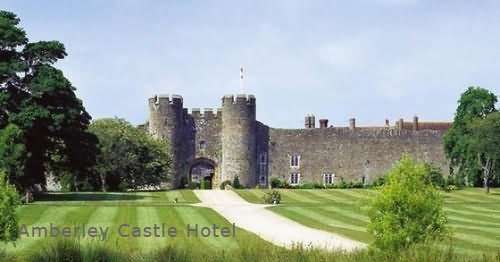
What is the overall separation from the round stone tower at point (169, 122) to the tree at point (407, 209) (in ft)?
163

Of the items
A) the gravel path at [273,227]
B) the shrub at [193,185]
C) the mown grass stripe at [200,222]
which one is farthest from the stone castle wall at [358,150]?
the mown grass stripe at [200,222]

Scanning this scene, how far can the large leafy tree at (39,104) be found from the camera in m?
40.1

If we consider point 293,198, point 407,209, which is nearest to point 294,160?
point 293,198

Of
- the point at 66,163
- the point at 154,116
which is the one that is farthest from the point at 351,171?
the point at 66,163

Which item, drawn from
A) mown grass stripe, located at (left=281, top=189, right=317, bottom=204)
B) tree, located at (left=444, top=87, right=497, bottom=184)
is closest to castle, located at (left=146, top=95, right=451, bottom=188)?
tree, located at (left=444, top=87, right=497, bottom=184)

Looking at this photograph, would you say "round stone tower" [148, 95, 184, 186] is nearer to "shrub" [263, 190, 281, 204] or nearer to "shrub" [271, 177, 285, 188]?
"shrub" [271, 177, 285, 188]

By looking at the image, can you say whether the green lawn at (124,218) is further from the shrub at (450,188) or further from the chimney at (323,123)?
the chimney at (323,123)

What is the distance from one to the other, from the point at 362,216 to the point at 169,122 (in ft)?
115

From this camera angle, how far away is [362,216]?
114 feet

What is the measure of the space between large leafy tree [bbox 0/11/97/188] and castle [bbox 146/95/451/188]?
23278 millimetres

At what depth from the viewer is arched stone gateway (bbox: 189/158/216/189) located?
69.6m

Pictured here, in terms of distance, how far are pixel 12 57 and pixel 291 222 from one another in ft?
61.1

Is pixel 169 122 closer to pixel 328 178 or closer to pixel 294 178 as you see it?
pixel 294 178

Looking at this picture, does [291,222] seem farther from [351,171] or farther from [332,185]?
[351,171]
